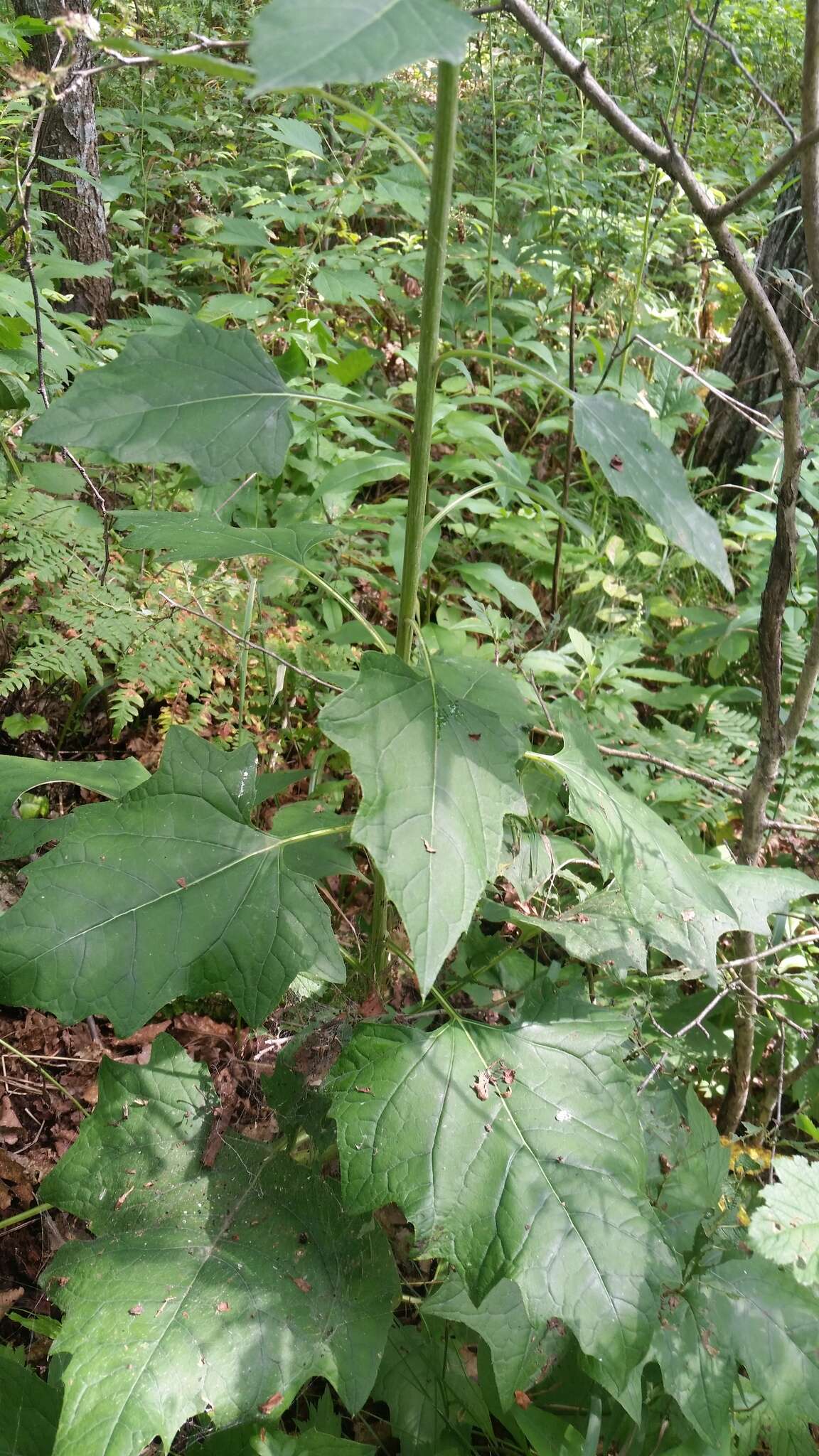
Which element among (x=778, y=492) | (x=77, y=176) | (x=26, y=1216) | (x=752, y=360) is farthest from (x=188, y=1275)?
(x=752, y=360)

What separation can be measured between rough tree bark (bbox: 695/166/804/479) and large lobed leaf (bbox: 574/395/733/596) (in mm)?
3162

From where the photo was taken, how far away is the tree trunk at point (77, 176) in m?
4.03

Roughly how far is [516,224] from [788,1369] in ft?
16.9

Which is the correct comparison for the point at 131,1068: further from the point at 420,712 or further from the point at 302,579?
the point at 302,579

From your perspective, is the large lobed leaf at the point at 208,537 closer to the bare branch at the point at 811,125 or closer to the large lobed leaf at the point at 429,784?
the large lobed leaf at the point at 429,784

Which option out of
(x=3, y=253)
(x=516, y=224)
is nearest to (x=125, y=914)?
(x=3, y=253)

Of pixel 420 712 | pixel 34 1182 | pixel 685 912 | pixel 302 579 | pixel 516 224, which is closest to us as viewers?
pixel 420 712

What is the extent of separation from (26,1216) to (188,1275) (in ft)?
1.64

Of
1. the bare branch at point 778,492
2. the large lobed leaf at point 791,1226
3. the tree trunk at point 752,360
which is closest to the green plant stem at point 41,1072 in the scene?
the large lobed leaf at point 791,1226

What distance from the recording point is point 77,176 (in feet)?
13.0

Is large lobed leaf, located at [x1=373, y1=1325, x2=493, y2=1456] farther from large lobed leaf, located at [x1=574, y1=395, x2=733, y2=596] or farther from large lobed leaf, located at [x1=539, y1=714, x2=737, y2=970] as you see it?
large lobed leaf, located at [x1=574, y1=395, x2=733, y2=596]

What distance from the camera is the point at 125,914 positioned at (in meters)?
1.40

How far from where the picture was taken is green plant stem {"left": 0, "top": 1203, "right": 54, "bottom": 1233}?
1.76 m

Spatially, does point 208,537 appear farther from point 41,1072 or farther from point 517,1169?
point 41,1072
